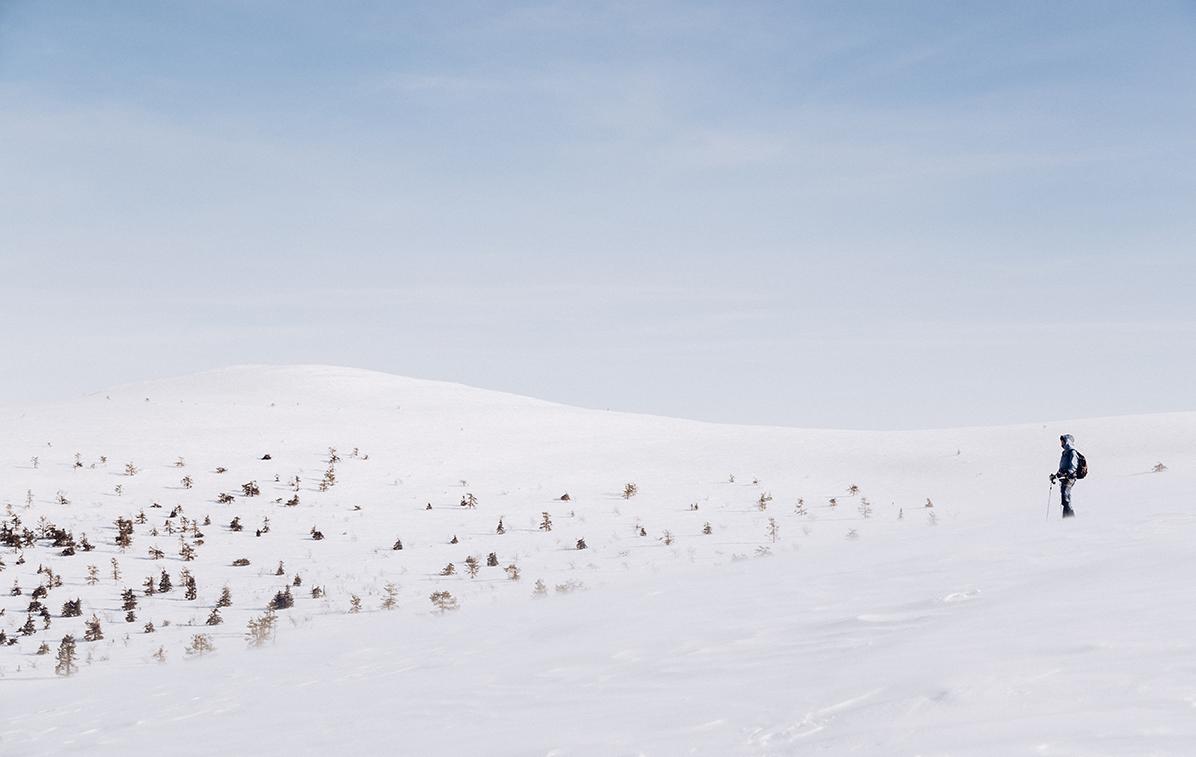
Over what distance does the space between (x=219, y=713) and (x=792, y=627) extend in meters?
4.36

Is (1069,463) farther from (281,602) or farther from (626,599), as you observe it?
(281,602)

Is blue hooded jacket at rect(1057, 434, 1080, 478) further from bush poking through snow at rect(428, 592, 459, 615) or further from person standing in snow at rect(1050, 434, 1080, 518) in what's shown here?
bush poking through snow at rect(428, 592, 459, 615)

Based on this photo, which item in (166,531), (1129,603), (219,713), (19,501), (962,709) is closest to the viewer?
(962,709)

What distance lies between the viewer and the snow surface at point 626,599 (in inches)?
200

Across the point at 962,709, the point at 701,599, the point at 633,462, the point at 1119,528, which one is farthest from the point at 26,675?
the point at 633,462

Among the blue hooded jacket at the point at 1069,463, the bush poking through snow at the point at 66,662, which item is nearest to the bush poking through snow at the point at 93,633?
the bush poking through snow at the point at 66,662

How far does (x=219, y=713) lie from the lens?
7.23 meters

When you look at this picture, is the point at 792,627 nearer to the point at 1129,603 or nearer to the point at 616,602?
the point at 1129,603

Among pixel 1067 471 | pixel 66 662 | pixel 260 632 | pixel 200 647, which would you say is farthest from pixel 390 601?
pixel 1067 471

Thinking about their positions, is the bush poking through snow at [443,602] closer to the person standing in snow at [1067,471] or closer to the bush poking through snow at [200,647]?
the bush poking through snow at [200,647]

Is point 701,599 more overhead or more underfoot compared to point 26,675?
more overhead

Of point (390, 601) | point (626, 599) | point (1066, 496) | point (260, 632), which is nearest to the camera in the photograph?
point (626, 599)

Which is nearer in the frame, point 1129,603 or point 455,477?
point 1129,603

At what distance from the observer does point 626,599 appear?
34.9 ft
